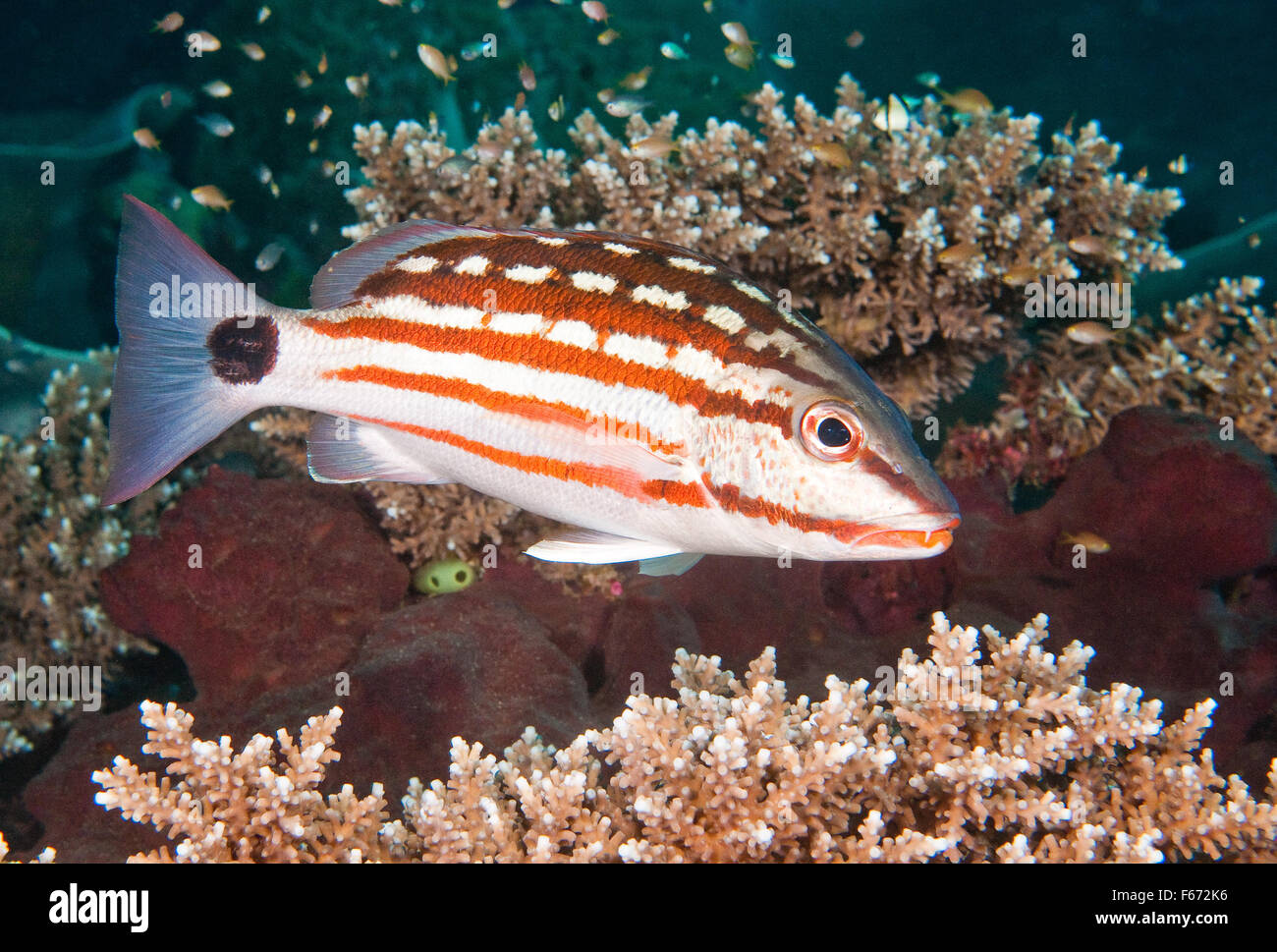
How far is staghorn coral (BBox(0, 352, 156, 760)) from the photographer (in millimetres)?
4688

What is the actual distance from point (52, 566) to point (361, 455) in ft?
14.6

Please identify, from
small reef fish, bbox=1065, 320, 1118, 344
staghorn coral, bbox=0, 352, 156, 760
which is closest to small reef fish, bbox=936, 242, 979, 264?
small reef fish, bbox=1065, 320, 1118, 344

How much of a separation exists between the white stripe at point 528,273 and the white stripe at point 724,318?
494mm

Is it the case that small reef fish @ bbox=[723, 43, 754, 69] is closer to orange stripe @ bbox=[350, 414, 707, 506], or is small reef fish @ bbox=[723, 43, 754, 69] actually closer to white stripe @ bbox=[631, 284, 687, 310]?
white stripe @ bbox=[631, 284, 687, 310]

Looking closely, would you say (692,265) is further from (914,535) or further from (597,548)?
(914,535)

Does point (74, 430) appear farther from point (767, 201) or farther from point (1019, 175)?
point (1019, 175)

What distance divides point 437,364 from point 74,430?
214 inches

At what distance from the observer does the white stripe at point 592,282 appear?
1.90m

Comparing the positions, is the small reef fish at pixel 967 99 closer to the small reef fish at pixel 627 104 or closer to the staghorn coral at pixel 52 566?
the small reef fish at pixel 627 104

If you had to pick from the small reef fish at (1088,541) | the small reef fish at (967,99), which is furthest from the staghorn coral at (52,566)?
the small reef fish at (967,99)

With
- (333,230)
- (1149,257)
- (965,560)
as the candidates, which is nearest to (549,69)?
(333,230)

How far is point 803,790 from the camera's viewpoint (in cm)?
202

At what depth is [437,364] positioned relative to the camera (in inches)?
78.4

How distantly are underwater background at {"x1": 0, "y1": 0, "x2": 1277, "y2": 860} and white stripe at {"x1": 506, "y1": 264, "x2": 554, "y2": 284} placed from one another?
1.43 metres
